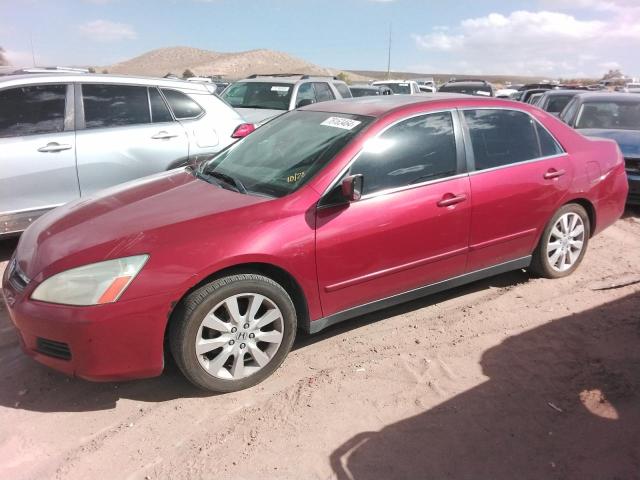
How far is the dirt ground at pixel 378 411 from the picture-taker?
2471 mm

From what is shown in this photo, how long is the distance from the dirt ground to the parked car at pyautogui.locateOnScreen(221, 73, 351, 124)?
21.1 feet

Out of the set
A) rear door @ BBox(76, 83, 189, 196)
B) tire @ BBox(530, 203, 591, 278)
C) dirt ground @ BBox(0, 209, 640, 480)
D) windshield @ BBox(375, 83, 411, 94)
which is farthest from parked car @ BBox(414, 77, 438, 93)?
dirt ground @ BBox(0, 209, 640, 480)

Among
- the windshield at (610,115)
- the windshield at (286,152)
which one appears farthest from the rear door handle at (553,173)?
the windshield at (610,115)

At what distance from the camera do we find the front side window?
3.36m

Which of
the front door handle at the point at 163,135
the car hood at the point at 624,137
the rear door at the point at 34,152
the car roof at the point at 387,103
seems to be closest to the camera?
the car roof at the point at 387,103

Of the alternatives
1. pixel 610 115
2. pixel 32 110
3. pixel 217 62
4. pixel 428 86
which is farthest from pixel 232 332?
pixel 217 62

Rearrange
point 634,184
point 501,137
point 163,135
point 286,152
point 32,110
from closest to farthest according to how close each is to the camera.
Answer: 1. point 286,152
2. point 501,137
3. point 32,110
4. point 163,135
5. point 634,184

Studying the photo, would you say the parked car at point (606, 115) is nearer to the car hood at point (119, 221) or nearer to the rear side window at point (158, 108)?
the rear side window at point (158, 108)

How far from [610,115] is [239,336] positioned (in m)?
7.83

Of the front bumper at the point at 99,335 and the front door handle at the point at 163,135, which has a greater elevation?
the front door handle at the point at 163,135

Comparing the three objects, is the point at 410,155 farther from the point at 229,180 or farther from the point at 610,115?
the point at 610,115

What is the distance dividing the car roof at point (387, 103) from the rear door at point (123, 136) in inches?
83.1

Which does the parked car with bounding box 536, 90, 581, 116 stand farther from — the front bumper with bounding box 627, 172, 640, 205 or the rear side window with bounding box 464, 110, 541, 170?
the rear side window with bounding box 464, 110, 541, 170

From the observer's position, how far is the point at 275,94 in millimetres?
9859
